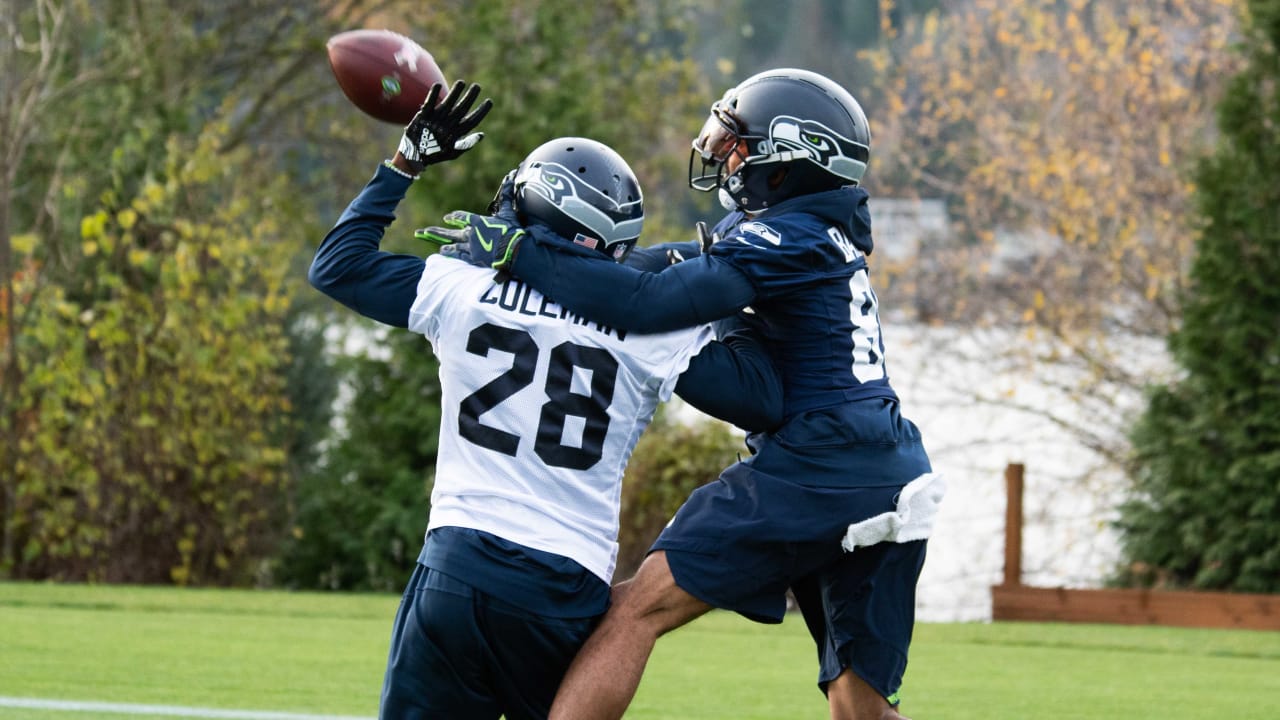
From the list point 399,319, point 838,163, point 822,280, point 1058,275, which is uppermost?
point 1058,275

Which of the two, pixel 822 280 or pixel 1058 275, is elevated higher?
pixel 1058 275

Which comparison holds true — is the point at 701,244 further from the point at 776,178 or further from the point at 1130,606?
the point at 1130,606

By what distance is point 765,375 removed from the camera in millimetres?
3816

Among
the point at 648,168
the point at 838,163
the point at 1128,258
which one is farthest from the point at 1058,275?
the point at 838,163

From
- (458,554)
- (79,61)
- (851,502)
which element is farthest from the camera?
(79,61)

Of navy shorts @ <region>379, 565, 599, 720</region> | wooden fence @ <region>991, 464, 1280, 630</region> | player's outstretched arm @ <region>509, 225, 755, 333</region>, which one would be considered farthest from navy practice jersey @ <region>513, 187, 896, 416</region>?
wooden fence @ <region>991, 464, 1280, 630</region>

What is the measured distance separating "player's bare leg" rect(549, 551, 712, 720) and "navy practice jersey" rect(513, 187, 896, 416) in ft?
1.65

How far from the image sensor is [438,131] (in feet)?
12.3

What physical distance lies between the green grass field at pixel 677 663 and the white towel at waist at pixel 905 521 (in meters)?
2.25

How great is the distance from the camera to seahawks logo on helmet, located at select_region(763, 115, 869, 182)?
3.97m

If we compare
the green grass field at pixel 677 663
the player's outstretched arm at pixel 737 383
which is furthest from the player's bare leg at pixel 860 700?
the green grass field at pixel 677 663

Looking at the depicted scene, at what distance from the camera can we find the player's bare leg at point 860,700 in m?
4.05

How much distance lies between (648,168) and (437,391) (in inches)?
148

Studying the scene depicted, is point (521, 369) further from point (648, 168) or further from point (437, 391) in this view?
point (648, 168)
